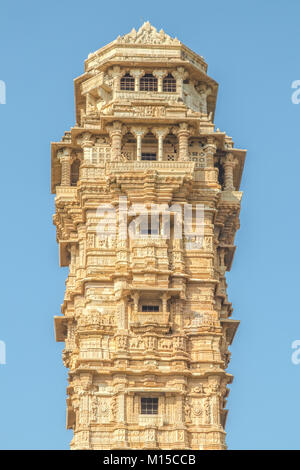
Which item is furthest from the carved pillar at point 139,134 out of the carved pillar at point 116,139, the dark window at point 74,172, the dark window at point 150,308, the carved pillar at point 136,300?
the dark window at point 150,308

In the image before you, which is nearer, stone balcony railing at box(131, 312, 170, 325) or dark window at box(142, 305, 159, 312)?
stone balcony railing at box(131, 312, 170, 325)

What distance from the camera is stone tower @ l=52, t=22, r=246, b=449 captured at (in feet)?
193

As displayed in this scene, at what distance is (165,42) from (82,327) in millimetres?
15438

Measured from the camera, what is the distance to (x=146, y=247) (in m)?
61.8

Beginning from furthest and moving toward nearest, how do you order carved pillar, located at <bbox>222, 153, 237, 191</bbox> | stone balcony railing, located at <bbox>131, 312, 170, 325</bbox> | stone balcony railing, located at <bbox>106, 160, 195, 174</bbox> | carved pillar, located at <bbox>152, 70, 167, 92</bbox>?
carved pillar, located at <bbox>152, 70, 167, 92</bbox>
carved pillar, located at <bbox>222, 153, 237, 191</bbox>
stone balcony railing, located at <bbox>106, 160, 195, 174</bbox>
stone balcony railing, located at <bbox>131, 312, 170, 325</bbox>

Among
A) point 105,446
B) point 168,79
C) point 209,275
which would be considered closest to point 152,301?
point 209,275

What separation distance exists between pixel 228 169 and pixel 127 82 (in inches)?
244

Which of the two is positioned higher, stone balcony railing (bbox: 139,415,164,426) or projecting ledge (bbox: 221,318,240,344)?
projecting ledge (bbox: 221,318,240,344)

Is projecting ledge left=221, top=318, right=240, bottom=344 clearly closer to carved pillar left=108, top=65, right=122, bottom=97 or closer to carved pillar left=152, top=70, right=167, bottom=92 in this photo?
carved pillar left=152, top=70, right=167, bottom=92

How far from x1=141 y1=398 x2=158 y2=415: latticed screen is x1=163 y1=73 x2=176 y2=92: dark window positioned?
51.3ft

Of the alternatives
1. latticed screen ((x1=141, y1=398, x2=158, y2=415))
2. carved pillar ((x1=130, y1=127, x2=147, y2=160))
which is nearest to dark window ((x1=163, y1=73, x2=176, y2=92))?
carved pillar ((x1=130, y1=127, x2=147, y2=160))

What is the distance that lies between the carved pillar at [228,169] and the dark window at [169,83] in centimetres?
402

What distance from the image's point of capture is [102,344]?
5997 centimetres

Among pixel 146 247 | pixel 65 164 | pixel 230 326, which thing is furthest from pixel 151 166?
pixel 230 326
